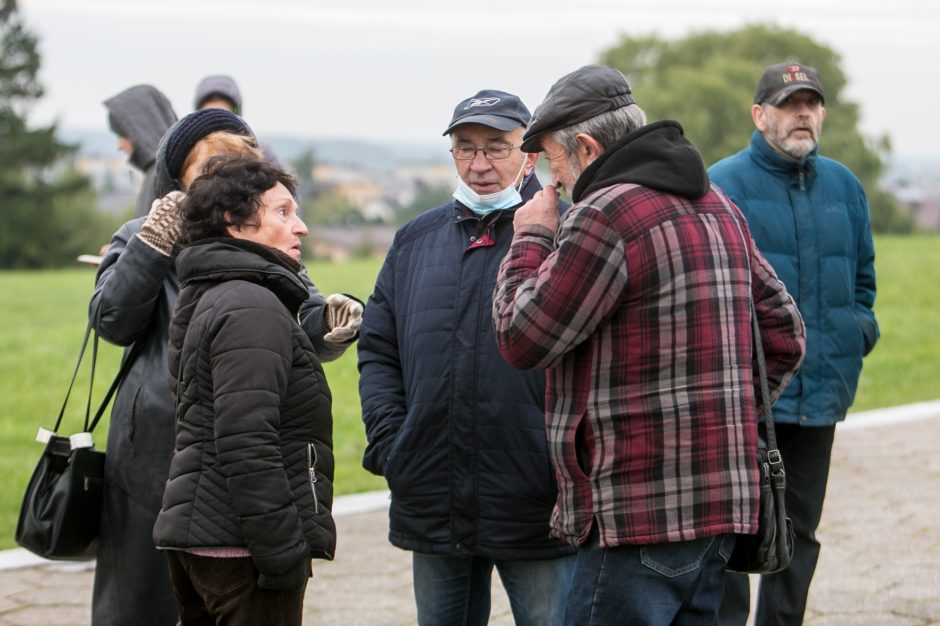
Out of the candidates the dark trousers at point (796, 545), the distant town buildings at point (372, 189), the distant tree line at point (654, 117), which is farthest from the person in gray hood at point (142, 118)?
the distant tree line at point (654, 117)

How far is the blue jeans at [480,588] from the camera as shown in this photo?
3.79 metres

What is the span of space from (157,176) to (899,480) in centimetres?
548

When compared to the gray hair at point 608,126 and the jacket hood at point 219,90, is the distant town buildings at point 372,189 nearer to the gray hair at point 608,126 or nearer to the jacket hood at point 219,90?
the jacket hood at point 219,90

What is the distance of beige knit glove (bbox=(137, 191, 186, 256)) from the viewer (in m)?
3.90

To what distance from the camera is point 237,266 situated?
3383 millimetres

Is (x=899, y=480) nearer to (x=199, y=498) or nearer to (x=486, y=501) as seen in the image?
(x=486, y=501)

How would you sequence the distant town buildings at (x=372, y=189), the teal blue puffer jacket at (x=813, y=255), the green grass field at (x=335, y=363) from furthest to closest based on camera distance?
the distant town buildings at (x=372, y=189) → the green grass field at (x=335, y=363) → the teal blue puffer jacket at (x=813, y=255)

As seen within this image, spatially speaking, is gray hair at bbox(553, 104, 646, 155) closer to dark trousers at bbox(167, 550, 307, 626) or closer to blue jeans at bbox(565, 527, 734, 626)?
blue jeans at bbox(565, 527, 734, 626)

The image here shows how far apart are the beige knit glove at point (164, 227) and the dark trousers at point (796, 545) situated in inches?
96.3

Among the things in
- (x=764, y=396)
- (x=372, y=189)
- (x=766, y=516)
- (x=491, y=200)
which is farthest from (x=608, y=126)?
(x=372, y=189)

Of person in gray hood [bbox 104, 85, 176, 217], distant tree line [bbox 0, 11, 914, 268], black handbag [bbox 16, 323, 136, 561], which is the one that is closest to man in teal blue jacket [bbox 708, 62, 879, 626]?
black handbag [bbox 16, 323, 136, 561]

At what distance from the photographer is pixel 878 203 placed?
198 feet

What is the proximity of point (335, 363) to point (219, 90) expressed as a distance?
5.89 meters

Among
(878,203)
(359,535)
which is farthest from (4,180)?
(359,535)
